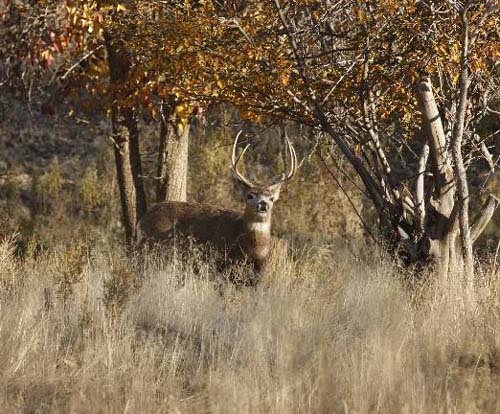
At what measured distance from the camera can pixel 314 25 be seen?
879 centimetres

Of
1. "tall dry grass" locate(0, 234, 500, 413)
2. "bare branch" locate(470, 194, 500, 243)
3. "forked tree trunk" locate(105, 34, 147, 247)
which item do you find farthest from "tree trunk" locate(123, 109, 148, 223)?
"bare branch" locate(470, 194, 500, 243)

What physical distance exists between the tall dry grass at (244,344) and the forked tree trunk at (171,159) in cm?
335

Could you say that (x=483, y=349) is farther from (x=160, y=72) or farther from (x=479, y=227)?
(x=160, y=72)

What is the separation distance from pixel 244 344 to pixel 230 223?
4584 mm

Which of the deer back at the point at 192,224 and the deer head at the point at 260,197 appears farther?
the deer back at the point at 192,224

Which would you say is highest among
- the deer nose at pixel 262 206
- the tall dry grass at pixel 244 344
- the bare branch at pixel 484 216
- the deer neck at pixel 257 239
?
the bare branch at pixel 484 216

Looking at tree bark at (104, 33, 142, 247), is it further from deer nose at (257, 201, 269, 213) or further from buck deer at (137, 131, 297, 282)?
deer nose at (257, 201, 269, 213)

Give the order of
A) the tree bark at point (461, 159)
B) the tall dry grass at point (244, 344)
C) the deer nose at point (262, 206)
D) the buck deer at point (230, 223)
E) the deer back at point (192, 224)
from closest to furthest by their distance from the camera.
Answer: the tall dry grass at point (244, 344)
the tree bark at point (461, 159)
the deer nose at point (262, 206)
the buck deer at point (230, 223)
the deer back at point (192, 224)

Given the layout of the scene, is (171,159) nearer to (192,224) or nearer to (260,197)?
(192,224)

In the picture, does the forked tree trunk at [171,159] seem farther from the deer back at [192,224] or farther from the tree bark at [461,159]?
the tree bark at [461,159]

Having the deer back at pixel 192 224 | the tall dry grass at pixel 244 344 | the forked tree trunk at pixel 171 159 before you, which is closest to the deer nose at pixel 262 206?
the deer back at pixel 192 224

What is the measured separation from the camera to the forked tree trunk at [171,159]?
41.2ft

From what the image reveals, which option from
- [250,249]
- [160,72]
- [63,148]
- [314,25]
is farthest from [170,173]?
[63,148]

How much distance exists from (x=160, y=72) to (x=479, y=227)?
3400 millimetres
